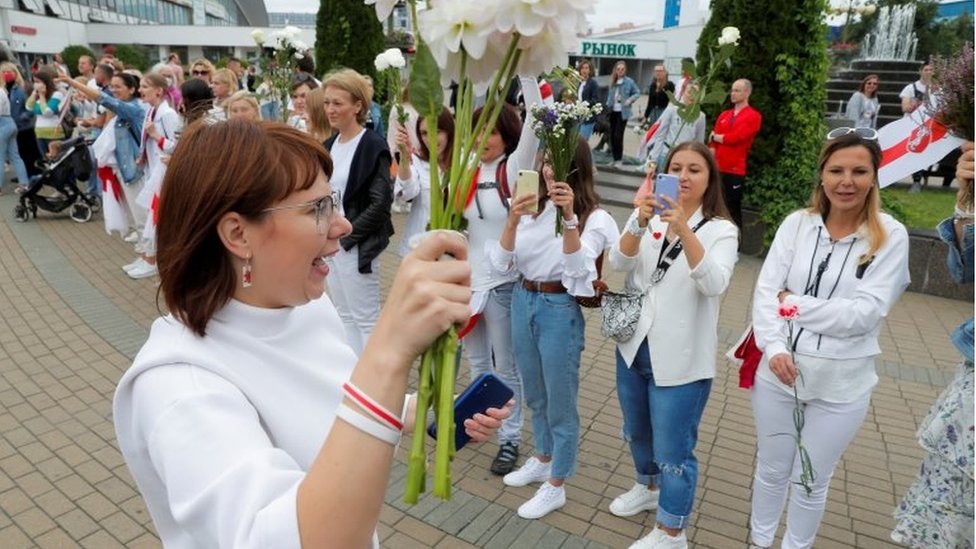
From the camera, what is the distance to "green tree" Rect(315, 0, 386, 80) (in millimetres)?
12617

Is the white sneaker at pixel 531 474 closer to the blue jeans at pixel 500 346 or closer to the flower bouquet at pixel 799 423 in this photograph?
the blue jeans at pixel 500 346

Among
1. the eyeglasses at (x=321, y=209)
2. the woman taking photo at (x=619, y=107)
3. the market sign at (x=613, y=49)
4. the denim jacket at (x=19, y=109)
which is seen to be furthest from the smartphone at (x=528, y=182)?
the market sign at (x=613, y=49)

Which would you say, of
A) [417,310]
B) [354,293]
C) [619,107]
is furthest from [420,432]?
[619,107]

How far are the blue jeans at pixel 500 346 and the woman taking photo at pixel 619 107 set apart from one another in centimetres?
963

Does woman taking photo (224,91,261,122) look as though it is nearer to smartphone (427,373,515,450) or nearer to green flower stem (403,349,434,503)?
smartphone (427,373,515,450)

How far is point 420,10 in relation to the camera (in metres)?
1.14

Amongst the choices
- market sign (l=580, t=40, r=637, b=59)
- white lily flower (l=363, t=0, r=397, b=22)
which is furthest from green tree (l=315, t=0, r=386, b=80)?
market sign (l=580, t=40, r=637, b=59)

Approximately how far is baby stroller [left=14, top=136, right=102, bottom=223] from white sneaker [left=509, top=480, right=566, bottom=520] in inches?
353

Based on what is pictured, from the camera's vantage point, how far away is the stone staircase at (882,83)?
50.7 ft

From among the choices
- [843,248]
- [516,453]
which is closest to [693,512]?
[516,453]

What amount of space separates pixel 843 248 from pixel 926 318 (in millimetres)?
5222

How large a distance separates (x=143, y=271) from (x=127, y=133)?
1.70 meters

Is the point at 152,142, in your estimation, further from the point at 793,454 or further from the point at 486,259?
the point at 793,454

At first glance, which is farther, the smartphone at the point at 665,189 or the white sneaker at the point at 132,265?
the white sneaker at the point at 132,265
